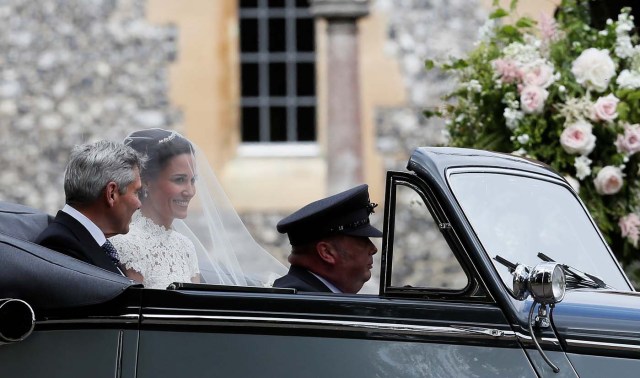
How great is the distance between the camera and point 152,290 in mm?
3803

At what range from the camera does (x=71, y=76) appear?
12039 millimetres

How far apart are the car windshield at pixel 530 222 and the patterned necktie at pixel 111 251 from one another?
3.53 feet

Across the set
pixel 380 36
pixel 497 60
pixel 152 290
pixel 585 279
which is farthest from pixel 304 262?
pixel 380 36

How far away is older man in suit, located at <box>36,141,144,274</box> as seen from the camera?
4.21 meters

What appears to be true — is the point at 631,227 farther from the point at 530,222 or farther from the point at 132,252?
the point at 132,252

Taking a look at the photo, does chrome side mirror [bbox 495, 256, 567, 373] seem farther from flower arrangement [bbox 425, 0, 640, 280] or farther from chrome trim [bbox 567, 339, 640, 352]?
flower arrangement [bbox 425, 0, 640, 280]

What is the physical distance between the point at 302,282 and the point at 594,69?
2248 millimetres

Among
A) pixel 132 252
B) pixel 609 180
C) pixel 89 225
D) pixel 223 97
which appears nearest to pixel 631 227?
pixel 609 180

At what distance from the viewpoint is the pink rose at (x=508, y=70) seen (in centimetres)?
587

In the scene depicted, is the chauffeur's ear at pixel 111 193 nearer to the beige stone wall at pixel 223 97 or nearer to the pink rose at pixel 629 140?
the pink rose at pixel 629 140

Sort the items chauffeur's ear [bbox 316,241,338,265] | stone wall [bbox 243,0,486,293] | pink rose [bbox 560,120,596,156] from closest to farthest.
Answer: chauffeur's ear [bbox 316,241,338,265] → pink rose [bbox 560,120,596,156] → stone wall [bbox 243,0,486,293]

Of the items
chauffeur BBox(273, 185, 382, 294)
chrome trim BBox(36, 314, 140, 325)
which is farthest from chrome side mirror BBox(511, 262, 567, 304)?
chrome trim BBox(36, 314, 140, 325)

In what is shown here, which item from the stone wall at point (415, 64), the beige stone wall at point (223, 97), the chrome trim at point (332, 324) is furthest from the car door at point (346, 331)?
the beige stone wall at point (223, 97)

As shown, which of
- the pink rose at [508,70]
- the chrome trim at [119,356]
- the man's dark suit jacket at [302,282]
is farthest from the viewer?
the pink rose at [508,70]
